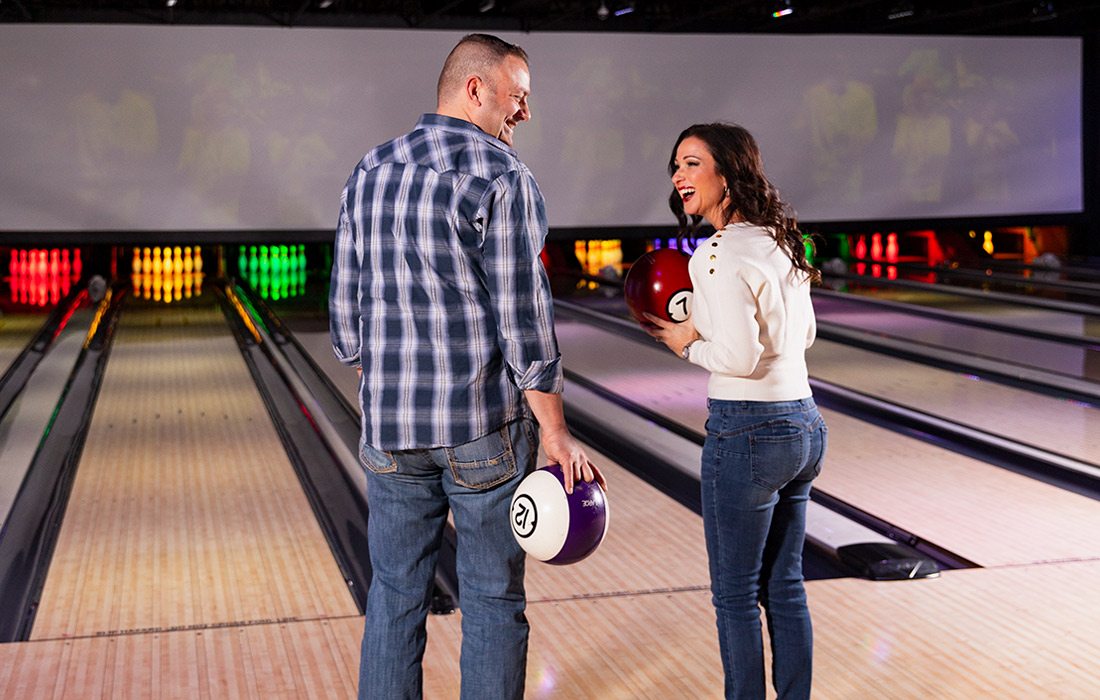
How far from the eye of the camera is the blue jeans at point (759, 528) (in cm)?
180

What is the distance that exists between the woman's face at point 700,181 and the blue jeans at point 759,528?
295mm

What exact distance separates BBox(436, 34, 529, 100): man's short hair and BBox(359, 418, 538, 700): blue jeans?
1.63 feet

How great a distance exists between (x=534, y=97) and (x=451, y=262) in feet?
26.4

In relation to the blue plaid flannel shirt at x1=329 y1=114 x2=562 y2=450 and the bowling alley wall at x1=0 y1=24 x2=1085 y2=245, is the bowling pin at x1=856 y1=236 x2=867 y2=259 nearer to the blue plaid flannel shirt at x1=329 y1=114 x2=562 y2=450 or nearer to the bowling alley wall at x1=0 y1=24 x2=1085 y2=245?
the bowling alley wall at x1=0 y1=24 x2=1085 y2=245

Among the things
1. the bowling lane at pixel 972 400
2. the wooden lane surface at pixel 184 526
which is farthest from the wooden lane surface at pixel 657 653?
the bowling lane at pixel 972 400

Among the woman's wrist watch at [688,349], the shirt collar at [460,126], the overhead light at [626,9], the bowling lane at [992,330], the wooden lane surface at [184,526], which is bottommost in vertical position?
the wooden lane surface at [184,526]

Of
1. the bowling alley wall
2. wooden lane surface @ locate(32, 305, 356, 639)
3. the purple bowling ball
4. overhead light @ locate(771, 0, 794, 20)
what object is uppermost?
overhead light @ locate(771, 0, 794, 20)

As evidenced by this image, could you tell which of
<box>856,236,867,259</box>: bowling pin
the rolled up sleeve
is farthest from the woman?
<box>856,236,867,259</box>: bowling pin

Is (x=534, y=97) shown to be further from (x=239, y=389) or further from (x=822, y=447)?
(x=822, y=447)

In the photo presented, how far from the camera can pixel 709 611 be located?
266 centimetres

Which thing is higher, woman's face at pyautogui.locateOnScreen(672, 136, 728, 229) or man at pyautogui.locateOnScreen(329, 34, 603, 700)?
woman's face at pyautogui.locateOnScreen(672, 136, 728, 229)

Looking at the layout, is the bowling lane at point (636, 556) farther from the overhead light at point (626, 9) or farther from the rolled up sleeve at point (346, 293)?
the overhead light at point (626, 9)

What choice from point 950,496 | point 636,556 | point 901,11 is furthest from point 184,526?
point 901,11

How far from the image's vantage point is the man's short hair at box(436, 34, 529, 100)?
5.61 ft
